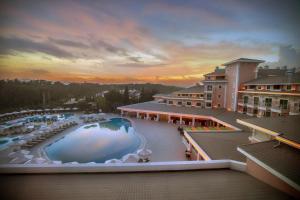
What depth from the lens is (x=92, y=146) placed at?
34.8 ft

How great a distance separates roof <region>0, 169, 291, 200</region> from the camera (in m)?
2.47

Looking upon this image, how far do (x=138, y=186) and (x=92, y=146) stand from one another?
29.7 ft

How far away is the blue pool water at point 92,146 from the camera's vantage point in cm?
909

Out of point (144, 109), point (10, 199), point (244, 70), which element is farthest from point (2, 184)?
point (244, 70)

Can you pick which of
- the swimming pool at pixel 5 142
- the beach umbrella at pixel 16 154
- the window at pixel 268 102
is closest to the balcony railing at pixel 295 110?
the window at pixel 268 102

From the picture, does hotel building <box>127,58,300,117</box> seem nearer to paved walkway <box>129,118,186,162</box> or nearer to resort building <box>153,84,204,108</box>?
resort building <box>153,84,204,108</box>

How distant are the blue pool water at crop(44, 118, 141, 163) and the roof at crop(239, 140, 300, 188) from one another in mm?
7602

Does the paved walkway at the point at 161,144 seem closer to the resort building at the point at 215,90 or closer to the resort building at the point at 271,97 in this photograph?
the resort building at the point at 215,90

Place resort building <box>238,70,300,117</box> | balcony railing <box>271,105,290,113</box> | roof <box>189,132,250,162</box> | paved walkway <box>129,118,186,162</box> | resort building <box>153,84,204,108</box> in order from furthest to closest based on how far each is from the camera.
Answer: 1. resort building <box>153,84,204,108</box>
2. balcony railing <box>271,105,290,113</box>
3. resort building <box>238,70,300,117</box>
4. paved walkway <box>129,118,186,162</box>
5. roof <box>189,132,250,162</box>

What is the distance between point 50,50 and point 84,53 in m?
1.66

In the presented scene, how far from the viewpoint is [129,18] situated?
164 inches

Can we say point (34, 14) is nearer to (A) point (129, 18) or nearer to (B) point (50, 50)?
(B) point (50, 50)

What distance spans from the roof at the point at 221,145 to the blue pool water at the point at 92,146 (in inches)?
190

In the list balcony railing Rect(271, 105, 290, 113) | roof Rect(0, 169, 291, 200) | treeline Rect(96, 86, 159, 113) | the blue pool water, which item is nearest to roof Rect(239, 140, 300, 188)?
roof Rect(0, 169, 291, 200)
